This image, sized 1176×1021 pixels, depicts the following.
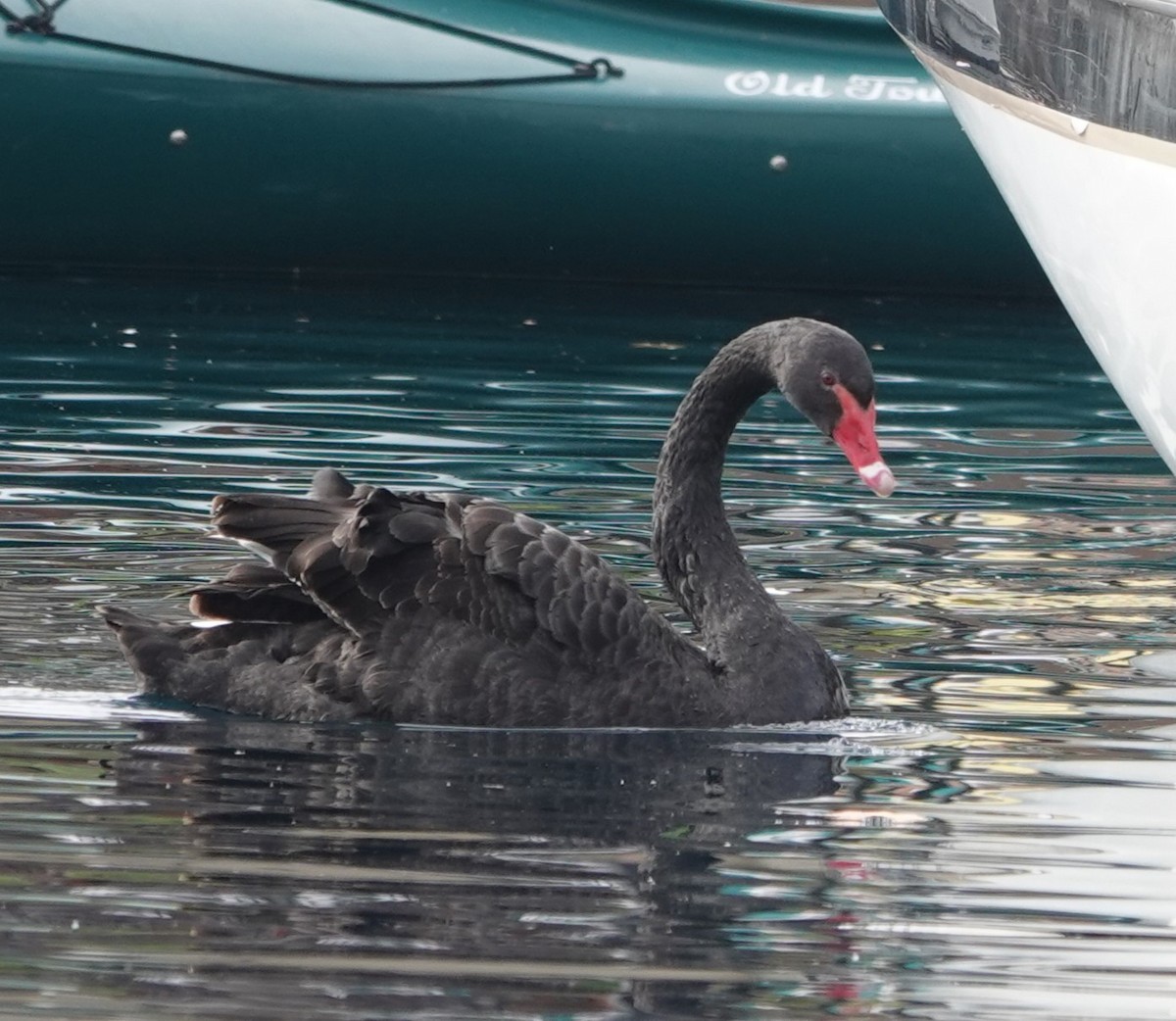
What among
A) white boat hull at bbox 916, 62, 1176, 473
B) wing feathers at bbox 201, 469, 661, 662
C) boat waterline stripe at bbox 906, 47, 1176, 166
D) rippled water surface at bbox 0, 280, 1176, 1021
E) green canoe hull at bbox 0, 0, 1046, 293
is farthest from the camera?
green canoe hull at bbox 0, 0, 1046, 293

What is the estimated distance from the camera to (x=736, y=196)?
13555mm

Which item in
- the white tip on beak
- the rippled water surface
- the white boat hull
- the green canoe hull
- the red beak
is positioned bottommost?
the rippled water surface

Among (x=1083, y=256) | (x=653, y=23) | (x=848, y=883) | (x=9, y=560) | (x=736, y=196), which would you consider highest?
(x=653, y=23)

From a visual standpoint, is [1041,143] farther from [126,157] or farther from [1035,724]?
[126,157]

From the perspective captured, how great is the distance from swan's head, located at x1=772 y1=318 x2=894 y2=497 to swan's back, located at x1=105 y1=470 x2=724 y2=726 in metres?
0.56

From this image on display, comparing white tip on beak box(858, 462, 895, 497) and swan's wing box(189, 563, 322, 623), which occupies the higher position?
white tip on beak box(858, 462, 895, 497)

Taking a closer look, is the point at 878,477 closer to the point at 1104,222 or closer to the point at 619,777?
the point at 1104,222

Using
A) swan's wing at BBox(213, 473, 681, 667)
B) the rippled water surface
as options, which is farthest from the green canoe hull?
swan's wing at BBox(213, 473, 681, 667)

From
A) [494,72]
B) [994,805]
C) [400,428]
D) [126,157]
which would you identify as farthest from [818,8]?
[994,805]

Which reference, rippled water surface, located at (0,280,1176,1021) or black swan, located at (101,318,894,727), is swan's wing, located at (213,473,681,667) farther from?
rippled water surface, located at (0,280,1176,1021)

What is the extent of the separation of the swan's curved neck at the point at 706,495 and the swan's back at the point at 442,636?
0.23m

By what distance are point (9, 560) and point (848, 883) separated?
312 centimetres

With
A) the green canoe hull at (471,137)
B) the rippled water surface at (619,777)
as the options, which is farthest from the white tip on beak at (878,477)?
the green canoe hull at (471,137)

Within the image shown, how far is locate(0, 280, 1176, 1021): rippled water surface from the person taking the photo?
405 centimetres
